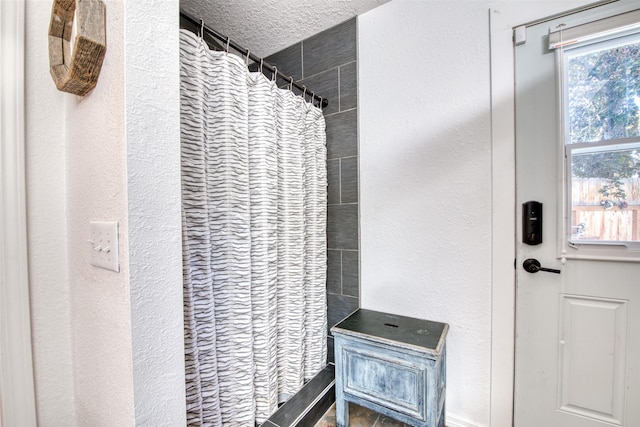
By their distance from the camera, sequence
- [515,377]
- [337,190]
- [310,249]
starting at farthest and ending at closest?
1. [337,190]
2. [310,249]
3. [515,377]

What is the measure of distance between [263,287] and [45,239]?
0.74 m

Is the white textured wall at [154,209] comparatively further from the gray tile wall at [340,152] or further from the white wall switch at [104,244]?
the gray tile wall at [340,152]

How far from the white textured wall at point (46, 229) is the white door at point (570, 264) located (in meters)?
1.72

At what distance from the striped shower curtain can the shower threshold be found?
5 cm

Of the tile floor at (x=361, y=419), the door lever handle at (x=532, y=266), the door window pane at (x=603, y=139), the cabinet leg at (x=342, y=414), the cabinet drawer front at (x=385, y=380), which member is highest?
the door window pane at (x=603, y=139)

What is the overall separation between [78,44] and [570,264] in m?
1.77

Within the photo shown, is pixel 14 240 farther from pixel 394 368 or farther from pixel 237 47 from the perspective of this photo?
pixel 394 368

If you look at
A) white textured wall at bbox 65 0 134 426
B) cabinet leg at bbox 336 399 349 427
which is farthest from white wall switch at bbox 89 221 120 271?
cabinet leg at bbox 336 399 349 427

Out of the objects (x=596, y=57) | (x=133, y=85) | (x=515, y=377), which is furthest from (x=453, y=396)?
(x=133, y=85)

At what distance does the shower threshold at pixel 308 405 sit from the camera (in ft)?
3.80

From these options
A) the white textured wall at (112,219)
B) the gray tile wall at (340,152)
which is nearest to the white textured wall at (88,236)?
the white textured wall at (112,219)

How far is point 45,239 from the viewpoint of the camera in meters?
0.75

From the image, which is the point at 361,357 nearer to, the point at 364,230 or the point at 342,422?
the point at 342,422

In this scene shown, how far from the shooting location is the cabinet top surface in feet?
3.55
